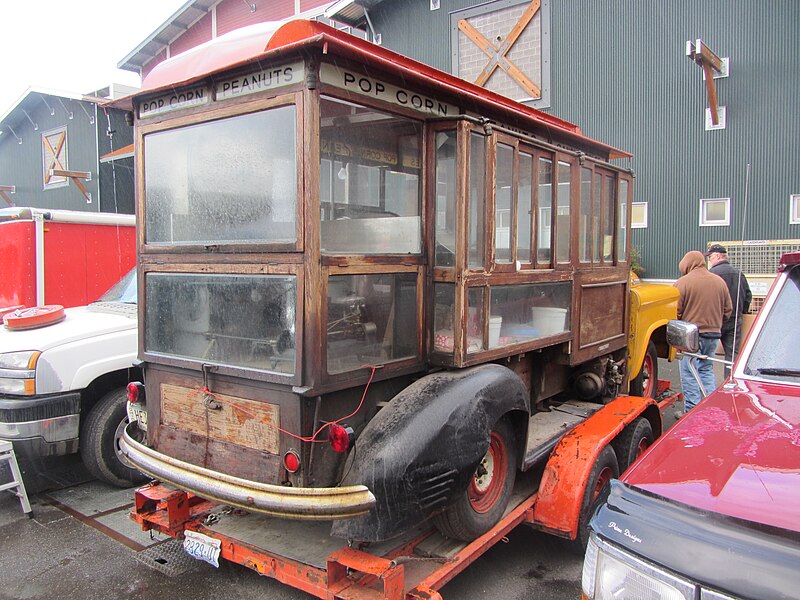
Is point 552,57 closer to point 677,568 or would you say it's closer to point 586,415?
point 586,415

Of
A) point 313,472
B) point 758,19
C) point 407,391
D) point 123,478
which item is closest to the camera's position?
point 313,472

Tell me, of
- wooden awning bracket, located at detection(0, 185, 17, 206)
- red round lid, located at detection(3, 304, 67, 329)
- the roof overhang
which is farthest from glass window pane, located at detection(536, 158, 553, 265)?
wooden awning bracket, located at detection(0, 185, 17, 206)

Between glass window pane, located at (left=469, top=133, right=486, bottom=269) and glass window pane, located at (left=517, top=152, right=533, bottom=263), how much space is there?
491 millimetres

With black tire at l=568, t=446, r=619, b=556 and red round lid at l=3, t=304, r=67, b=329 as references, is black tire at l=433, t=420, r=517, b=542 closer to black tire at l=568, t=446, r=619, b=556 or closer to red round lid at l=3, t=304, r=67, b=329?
black tire at l=568, t=446, r=619, b=556

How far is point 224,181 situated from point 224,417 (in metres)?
1.32

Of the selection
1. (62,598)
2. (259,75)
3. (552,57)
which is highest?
(552,57)

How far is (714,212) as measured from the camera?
50.6ft

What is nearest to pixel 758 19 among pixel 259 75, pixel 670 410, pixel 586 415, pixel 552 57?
pixel 552 57

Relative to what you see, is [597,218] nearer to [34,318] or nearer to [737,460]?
[737,460]

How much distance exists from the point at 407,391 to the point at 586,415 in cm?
234

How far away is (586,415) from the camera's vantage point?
195 inches

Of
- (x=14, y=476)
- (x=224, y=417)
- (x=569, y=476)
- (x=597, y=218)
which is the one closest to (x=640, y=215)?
(x=597, y=218)

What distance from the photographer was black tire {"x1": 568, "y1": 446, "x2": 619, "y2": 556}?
385 centimetres

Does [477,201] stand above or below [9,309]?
above
